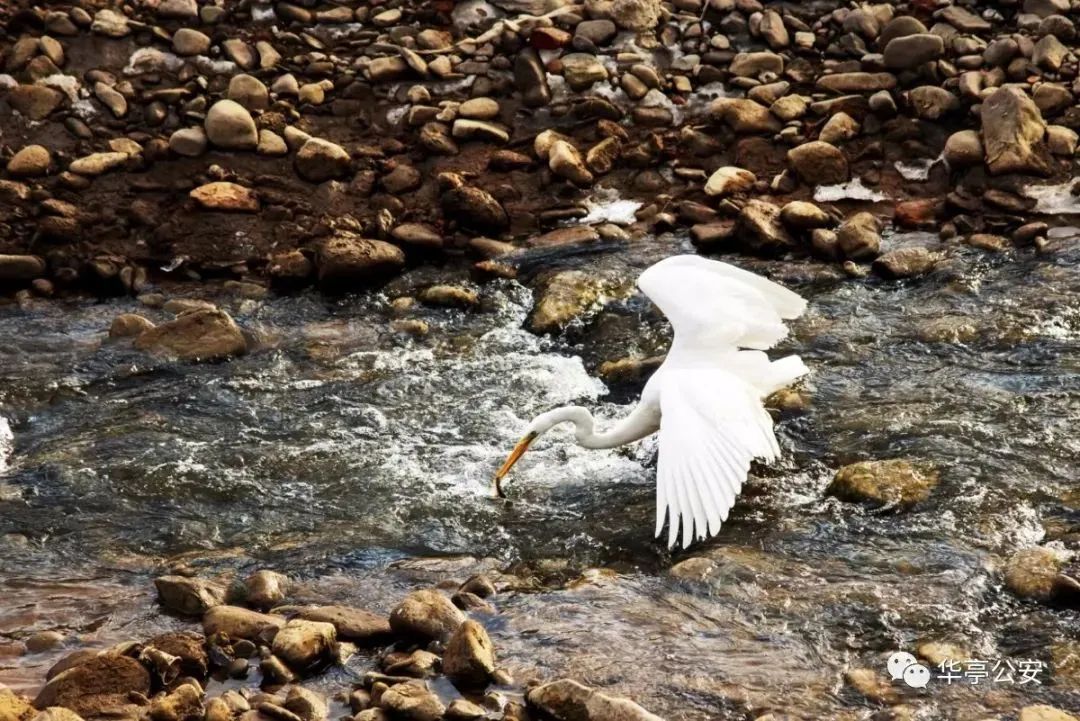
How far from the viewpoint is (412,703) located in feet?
15.0

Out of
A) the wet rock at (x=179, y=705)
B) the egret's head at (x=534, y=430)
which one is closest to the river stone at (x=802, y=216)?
the egret's head at (x=534, y=430)

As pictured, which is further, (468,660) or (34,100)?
(34,100)

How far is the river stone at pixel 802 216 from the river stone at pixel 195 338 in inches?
145

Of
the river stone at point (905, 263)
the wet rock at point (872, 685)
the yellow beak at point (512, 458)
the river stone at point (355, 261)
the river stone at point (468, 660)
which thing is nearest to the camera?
the wet rock at point (872, 685)

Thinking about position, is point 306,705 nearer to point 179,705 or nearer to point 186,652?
point 179,705

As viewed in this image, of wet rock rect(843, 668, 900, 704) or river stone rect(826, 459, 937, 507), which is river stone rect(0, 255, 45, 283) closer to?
river stone rect(826, 459, 937, 507)

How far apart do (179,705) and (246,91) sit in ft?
22.2

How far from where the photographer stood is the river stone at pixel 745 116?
10.2m

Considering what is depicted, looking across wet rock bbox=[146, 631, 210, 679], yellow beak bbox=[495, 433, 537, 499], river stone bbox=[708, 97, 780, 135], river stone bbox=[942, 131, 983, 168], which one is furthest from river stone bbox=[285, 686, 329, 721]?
river stone bbox=[942, 131, 983, 168]

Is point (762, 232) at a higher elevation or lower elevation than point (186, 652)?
higher

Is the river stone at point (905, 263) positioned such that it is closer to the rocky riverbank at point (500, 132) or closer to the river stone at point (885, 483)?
the rocky riverbank at point (500, 132)

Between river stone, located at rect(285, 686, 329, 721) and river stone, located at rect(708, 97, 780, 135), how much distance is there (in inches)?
261

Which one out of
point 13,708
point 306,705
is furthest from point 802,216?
point 13,708

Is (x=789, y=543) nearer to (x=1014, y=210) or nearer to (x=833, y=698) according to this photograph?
(x=833, y=698)
